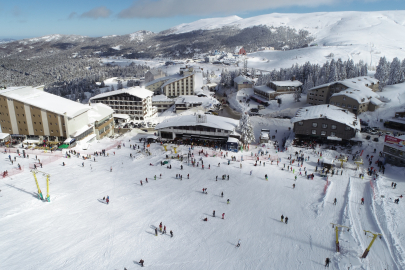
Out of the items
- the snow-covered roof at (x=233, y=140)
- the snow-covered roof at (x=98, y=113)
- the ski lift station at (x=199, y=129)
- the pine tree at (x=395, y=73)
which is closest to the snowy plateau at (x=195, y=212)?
the snow-covered roof at (x=233, y=140)

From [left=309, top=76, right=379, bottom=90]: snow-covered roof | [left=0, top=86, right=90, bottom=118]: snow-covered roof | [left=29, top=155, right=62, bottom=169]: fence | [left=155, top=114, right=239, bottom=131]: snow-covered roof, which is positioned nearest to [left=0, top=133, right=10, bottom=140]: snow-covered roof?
[left=0, top=86, right=90, bottom=118]: snow-covered roof

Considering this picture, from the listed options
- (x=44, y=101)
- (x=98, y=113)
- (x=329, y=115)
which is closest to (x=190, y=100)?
(x=98, y=113)

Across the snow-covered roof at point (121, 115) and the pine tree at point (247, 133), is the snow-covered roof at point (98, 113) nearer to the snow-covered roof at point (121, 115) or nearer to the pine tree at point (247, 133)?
the snow-covered roof at point (121, 115)

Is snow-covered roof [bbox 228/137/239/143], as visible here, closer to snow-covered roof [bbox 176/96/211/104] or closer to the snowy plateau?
the snowy plateau

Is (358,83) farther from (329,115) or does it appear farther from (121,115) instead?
(121,115)

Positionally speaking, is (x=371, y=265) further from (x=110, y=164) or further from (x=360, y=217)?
(x=110, y=164)

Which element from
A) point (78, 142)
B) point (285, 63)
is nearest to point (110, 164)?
point (78, 142)
